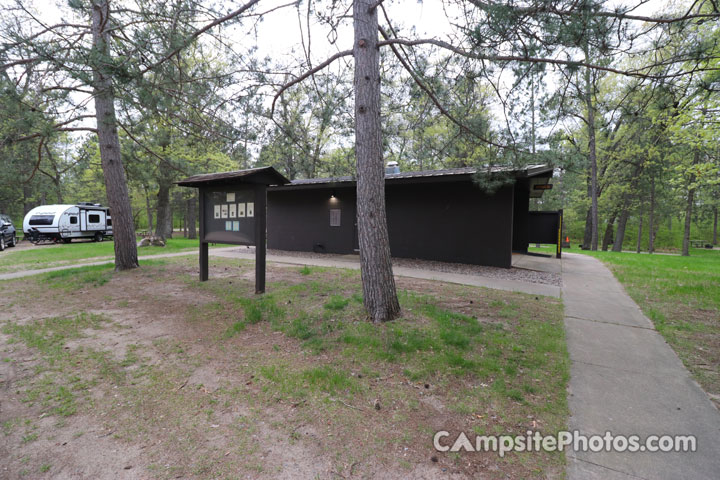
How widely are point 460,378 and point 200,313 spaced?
12.4ft

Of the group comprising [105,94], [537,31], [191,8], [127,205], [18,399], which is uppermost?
[191,8]

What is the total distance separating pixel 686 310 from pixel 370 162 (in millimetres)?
5394

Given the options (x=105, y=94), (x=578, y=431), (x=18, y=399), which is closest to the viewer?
(x=578, y=431)

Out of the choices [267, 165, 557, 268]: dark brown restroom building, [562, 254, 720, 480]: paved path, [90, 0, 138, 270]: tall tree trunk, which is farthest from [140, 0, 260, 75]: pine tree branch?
[562, 254, 720, 480]: paved path

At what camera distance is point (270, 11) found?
453 cm

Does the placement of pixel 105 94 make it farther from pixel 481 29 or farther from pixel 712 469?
pixel 712 469

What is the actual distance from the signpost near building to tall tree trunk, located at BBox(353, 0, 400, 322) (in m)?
2.26

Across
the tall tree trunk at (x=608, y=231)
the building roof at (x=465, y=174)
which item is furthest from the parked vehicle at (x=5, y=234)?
the tall tree trunk at (x=608, y=231)

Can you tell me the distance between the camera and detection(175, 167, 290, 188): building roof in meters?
5.36

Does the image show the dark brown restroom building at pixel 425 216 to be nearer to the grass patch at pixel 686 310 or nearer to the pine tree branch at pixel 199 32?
the grass patch at pixel 686 310

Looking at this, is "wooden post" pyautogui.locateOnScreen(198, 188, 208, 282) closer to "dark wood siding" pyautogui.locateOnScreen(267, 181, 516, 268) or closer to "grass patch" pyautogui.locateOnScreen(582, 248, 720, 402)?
"dark wood siding" pyautogui.locateOnScreen(267, 181, 516, 268)

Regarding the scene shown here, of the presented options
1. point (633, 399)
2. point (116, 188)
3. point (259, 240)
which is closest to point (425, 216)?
point (259, 240)

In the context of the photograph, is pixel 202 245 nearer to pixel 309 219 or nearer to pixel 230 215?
pixel 230 215

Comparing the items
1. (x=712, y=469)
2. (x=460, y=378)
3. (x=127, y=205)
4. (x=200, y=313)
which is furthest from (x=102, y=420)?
(x=127, y=205)
